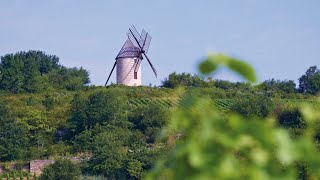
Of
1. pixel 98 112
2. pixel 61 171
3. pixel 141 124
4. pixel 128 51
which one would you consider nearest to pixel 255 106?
pixel 141 124

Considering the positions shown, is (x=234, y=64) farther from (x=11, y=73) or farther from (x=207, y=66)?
(x=11, y=73)

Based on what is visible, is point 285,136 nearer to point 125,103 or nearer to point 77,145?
point 77,145

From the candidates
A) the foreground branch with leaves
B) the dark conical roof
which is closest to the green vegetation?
the foreground branch with leaves

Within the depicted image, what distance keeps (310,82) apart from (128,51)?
1783 cm

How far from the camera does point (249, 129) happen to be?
1797 millimetres

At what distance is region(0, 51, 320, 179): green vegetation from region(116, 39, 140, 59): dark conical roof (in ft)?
12.1

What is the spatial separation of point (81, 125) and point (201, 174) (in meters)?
53.6

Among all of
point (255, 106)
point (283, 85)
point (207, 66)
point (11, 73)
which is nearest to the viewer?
point (207, 66)

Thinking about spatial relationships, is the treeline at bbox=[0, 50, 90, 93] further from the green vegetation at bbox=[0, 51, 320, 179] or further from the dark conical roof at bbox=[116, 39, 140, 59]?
the dark conical roof at bbox=[116, 39, 140, 59]

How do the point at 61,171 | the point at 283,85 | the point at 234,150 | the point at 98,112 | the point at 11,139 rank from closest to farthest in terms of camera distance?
the point at 234,150 < the point at 61,171 < the point at 11,139 < the point at 98,112 < the point at 283,85

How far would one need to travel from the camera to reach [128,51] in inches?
2734

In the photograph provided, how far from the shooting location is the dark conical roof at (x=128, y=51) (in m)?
68.9

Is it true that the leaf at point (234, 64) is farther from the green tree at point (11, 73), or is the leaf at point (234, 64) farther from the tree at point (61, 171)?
the green tree at point (11, 73)

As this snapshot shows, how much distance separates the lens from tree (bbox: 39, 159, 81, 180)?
1487 inches
